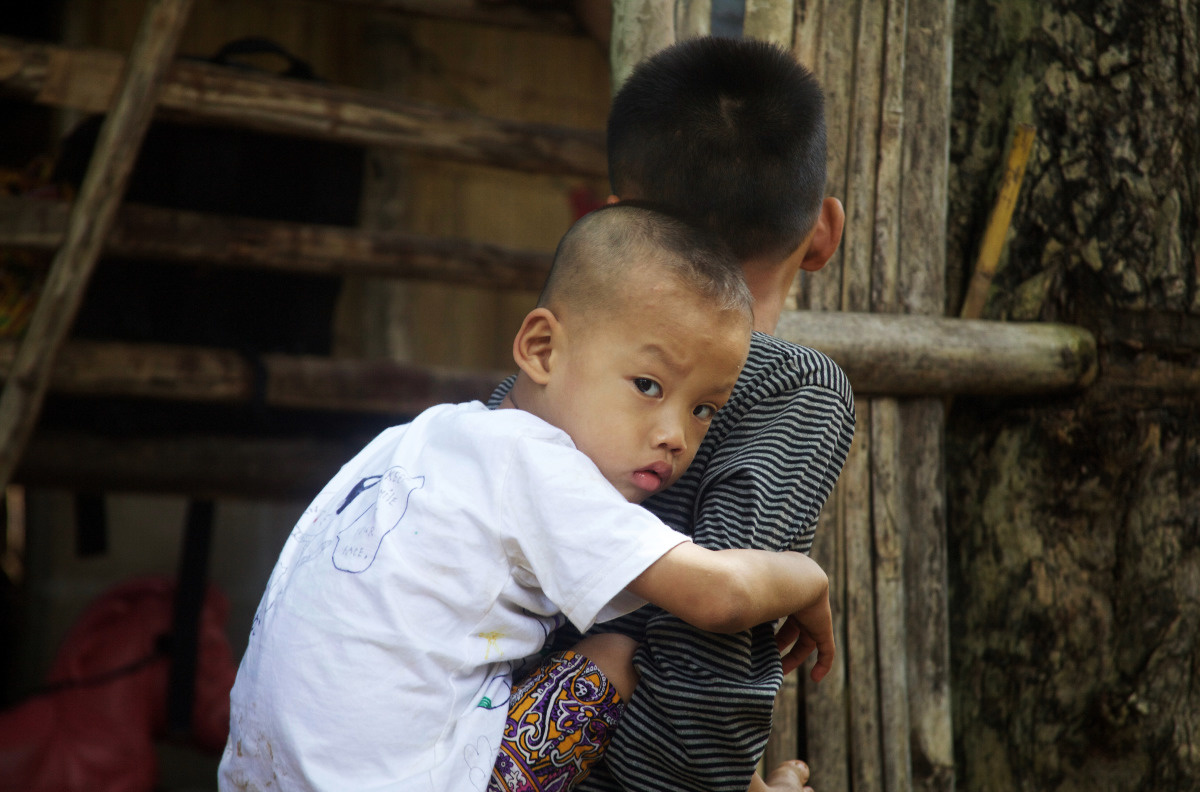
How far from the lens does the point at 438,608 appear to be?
127 centimetres

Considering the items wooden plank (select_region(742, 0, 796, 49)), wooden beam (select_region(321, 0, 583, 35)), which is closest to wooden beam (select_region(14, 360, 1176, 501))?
wooden beam (select_region(321, 0, 583, 35))

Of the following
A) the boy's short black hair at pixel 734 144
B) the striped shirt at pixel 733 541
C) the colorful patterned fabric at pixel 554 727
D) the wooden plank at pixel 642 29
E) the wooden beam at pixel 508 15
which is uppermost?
the wooden beam at pixel 508 15

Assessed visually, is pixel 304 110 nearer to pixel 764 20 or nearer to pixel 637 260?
pixel 764 20

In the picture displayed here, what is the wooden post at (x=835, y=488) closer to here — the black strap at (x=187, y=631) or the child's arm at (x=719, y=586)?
the child's arm at (x=719, y=586)

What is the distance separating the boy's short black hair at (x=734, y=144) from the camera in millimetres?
1511

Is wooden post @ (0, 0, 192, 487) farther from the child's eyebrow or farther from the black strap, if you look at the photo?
the child's eyebrow

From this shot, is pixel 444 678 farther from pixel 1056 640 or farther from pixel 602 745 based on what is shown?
pixel 1056 640

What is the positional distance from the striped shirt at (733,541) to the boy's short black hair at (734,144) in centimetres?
22

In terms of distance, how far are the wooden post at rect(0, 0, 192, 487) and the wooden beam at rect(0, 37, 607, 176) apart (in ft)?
0.28

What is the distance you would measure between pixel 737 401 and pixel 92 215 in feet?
6.77

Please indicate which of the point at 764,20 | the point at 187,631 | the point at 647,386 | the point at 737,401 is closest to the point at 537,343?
the point at 647,386

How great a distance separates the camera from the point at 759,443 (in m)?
1.36

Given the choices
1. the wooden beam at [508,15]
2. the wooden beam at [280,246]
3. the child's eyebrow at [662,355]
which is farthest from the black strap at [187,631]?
the child's eyebrow at [662,355]

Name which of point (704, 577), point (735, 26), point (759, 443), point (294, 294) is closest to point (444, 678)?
point (704, 577)
